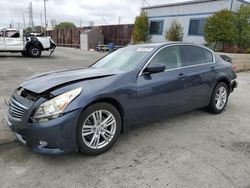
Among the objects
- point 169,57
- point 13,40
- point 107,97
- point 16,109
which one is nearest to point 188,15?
point 13,40

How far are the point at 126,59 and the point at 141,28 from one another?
18115 mm

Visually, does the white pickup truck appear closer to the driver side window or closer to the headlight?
the driver side window

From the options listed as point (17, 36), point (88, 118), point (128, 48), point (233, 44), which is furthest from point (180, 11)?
point (88, 118)

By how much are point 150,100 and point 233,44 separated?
12.8m

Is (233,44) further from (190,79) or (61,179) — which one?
(61,179)

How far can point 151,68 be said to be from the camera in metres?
3.76

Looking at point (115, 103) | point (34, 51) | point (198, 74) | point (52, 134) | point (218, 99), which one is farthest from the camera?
point (34, 51)

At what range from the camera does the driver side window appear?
162 inches

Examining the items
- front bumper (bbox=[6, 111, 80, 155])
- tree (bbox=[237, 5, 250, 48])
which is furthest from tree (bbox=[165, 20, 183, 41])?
front bumper (bbox=[6, 111, 80, 155])

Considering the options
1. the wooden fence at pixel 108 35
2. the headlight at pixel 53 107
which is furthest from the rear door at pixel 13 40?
the headlight at pixel 53 107

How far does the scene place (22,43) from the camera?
16.5m

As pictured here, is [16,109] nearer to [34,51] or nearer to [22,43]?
[22,43]

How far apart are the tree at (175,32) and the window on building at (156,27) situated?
1831 millimetres

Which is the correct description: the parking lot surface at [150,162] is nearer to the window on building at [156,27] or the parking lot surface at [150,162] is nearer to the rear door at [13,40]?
the rear door at [13,40]
